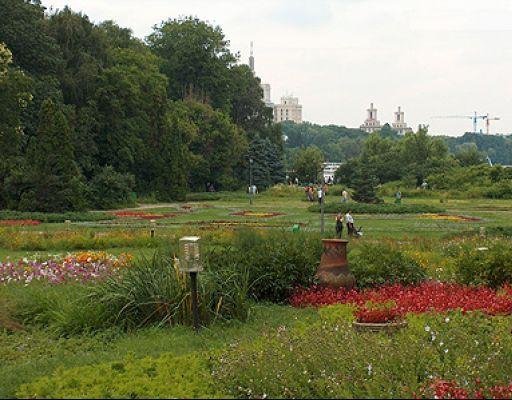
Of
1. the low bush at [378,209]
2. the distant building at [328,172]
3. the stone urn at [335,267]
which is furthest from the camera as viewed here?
the distant building at [328,172]

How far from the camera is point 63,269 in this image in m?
15.0

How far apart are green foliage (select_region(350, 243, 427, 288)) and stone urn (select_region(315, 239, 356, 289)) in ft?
1.38

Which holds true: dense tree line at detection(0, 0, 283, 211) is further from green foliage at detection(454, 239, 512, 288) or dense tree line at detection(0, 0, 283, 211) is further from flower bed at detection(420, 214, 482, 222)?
green foliage at detection(454, 239, 512, 288)

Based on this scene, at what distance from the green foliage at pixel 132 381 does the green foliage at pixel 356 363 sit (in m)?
0.25

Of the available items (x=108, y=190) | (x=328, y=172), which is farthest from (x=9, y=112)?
(x=328, y=172)

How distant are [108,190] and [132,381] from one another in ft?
127

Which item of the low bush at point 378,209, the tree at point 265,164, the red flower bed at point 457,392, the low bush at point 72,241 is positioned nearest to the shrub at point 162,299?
the red flower bed at point 457,392

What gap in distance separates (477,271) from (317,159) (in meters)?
70.7

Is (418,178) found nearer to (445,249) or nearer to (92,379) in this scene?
(445,249)

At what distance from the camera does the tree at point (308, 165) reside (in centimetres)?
8300

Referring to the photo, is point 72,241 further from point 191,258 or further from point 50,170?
point 50,170

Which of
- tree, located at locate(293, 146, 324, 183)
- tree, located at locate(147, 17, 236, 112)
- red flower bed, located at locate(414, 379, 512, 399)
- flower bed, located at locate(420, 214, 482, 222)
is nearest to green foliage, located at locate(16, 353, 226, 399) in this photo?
red flower bed, located at locate(414, 379, 512, 399)

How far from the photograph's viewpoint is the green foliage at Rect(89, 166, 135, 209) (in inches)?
1727

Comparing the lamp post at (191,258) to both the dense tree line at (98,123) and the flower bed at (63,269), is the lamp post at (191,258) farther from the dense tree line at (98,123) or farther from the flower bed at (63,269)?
the dense tree line at (98,123)
